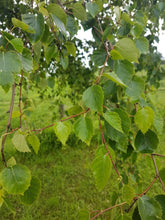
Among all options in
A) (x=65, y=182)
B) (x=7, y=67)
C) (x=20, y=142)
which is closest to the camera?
(x=7, y=67)

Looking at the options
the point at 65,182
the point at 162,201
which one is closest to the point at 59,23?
the point at 162,201

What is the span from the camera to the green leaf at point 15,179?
428mm

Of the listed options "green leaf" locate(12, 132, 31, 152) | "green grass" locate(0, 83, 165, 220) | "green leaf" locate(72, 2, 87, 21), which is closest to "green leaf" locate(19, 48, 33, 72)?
"green leaf" locate(12, 132, 31, 152)

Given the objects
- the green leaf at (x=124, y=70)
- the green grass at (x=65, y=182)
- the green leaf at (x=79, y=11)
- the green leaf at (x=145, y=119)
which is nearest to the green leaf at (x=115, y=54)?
the green leaf at (x=124, y=70)

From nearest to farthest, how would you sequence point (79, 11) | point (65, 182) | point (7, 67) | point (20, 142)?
point (7, 67)
point (20, 142)
point (79, 11)
point (65, 182)

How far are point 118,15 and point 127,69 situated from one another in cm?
22

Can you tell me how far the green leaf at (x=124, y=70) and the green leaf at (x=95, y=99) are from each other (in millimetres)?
80

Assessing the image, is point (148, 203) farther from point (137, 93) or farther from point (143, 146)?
point (137, 93)

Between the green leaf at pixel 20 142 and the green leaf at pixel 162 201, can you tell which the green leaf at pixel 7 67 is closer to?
the green leaf at pixel 20 142

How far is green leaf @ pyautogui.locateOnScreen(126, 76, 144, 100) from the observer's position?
444 millimetres

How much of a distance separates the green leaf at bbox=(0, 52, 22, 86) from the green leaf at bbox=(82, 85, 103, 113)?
14cm

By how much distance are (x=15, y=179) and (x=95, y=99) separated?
26 cm

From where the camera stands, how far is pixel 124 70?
44cm

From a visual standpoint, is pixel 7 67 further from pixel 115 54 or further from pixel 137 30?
pixel 137 30
